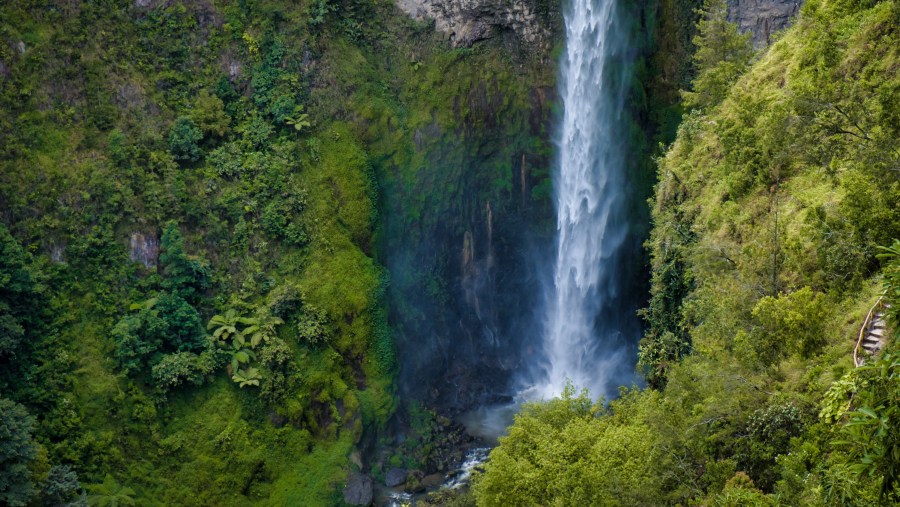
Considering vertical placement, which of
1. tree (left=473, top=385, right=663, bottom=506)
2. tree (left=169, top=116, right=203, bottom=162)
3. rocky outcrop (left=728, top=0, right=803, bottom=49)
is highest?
rocky outcrop (left=728, top=0, right=803, bottom=49)

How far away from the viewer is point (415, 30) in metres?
33.6

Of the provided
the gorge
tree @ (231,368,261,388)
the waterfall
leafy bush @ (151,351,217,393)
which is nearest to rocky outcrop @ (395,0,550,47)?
the gorge

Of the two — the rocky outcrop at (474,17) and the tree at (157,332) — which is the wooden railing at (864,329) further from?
the rocky outcrop at (474,17)

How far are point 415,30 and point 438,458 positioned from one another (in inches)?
711

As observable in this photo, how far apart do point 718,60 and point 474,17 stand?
11728 mm

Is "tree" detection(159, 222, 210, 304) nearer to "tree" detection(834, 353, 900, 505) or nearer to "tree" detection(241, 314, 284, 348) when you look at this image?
"tree" detection(241, 314, 284, 348)

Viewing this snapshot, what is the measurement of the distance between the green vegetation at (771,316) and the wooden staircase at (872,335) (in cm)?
24

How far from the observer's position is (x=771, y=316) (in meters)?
14.4

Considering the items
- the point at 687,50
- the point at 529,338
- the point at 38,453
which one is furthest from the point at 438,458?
the point at 687,50

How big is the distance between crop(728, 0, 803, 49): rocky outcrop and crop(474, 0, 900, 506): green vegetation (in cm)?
937

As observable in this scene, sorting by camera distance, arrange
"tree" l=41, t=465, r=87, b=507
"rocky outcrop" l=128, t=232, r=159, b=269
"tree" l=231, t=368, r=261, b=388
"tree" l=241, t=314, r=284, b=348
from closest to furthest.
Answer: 1. "tree" l=41, t=465, r=87, b=507
2. "tree" l=231, t=368, r=261, b=388
3. "tree" l=241, t=314, r=284, b=348
4. "rocky outcrop" l=128, t=232, r=159, b=269

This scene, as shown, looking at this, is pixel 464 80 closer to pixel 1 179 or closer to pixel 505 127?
pixel 505 127

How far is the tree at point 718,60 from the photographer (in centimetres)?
2455

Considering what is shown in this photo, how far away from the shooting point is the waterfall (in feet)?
111
